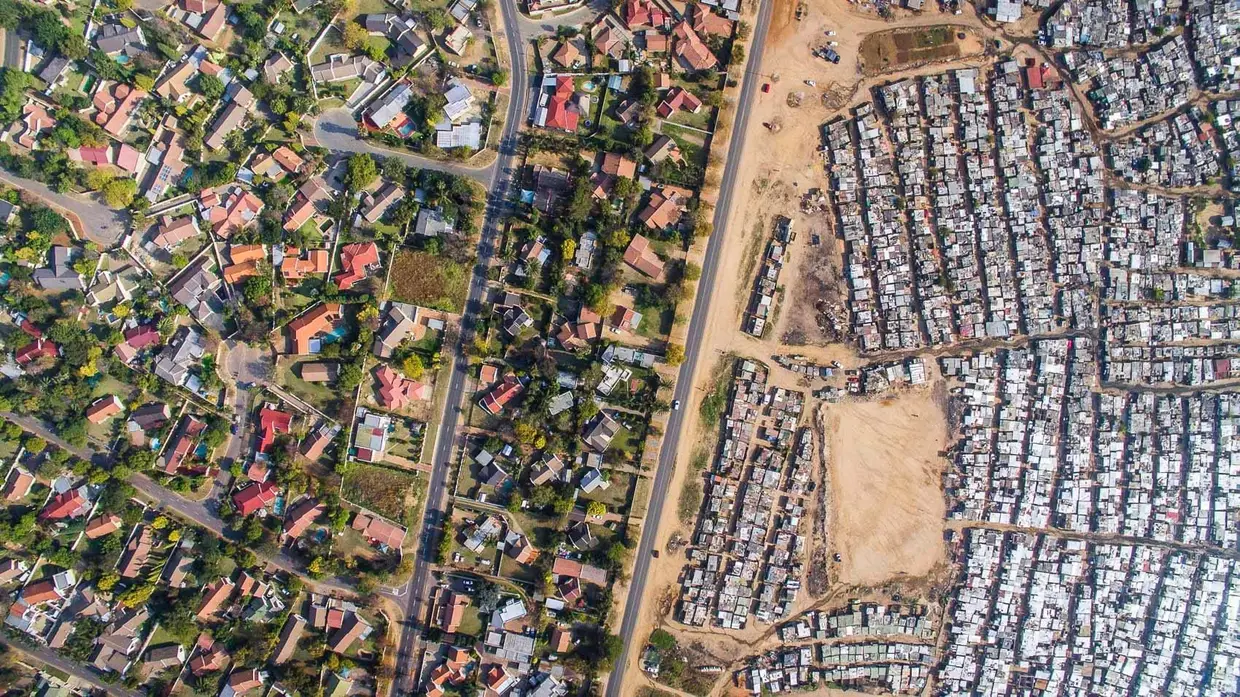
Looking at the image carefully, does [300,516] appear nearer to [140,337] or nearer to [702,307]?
[140,337]

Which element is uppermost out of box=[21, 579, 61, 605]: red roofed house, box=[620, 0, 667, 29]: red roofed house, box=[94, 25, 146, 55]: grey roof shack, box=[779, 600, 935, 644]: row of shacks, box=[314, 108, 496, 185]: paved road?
box=[620, 0, 667, 29]: red roofed house

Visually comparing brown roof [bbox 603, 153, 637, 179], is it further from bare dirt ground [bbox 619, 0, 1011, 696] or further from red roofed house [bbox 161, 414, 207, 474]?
red roofed house [bbox 161, 414, 207, 474]

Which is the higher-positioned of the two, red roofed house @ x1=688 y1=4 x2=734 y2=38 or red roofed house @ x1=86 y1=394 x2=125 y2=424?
red roofed house @ x1=688 y1=4 x2=734 y2=38

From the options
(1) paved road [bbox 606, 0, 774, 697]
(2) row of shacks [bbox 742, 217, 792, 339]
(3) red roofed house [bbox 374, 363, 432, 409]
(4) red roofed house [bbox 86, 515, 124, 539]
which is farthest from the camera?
(1) paved road [bbox 606, 0, 774, 697]

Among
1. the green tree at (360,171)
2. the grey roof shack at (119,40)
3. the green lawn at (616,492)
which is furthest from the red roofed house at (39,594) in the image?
the green lawn at (616,492)

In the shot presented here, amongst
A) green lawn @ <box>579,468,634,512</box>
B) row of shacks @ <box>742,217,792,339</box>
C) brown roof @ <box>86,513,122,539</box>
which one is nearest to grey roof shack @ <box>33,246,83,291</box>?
brown roof @ <box>86,513,122,539</box>

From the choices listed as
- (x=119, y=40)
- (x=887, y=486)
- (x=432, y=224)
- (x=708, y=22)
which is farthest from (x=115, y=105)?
(x=887, y=486)
